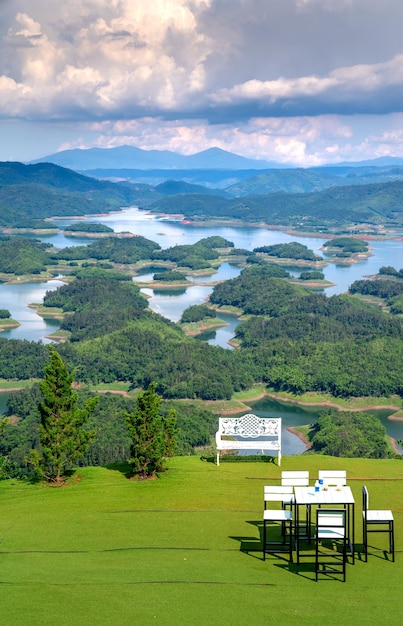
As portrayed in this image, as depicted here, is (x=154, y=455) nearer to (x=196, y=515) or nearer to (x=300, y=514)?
(x=196, y=515)

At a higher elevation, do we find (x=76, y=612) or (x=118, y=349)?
(x=76, y=612)

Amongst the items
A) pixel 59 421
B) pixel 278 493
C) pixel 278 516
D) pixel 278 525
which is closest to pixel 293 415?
pixel 59 421

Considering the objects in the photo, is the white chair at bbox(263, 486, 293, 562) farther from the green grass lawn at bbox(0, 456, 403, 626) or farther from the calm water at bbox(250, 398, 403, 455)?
the calm water at bbox(250, 398, 403, 455)

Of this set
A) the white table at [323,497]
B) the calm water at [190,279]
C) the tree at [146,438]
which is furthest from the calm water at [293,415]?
the white table at [323,497]

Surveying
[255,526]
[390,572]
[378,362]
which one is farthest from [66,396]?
[378,362]

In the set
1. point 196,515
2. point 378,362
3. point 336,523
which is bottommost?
point 378,362

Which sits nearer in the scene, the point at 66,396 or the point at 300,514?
the point at 300,514
